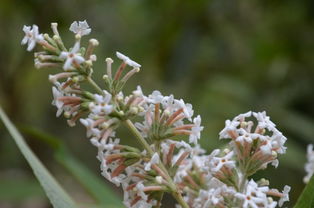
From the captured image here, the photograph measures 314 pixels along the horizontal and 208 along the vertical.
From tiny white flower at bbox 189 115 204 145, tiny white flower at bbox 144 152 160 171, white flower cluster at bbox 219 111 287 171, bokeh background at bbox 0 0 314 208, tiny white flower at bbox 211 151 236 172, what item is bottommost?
tiny white flower at bbox 144 152 160 171

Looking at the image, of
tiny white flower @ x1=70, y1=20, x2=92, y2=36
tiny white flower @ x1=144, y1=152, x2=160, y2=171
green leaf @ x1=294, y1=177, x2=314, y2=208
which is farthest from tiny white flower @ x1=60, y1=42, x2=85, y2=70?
green leaf @ x1=294, y1=177, x2=314, y2=208

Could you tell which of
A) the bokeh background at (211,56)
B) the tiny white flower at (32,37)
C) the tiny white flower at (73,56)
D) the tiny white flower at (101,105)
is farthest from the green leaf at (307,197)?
the bokeh background at (211,56)

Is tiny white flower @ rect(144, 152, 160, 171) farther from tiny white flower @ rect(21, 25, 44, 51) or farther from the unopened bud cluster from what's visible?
tiny white flower @ rect(21, 25, 44, 51)

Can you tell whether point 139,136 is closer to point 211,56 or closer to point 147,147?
point 147,147

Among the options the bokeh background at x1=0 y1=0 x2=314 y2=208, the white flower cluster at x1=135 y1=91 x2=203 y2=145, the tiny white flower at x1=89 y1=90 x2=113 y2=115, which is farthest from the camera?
the bokeh background at x1=0 y1=0 x2=314 y2=208

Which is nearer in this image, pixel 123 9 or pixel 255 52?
pixel 255 52

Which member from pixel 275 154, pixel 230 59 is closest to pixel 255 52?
pixel 230 59

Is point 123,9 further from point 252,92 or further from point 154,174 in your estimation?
point 154,174
